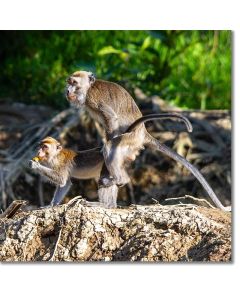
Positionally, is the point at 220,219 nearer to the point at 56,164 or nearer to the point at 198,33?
the point at 56,164

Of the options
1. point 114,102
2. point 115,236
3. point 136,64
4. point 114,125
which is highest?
point 136,64

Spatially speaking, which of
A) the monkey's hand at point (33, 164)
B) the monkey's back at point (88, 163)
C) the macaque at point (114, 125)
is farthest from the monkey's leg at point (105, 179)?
the monkey's hand at point (33, 164)

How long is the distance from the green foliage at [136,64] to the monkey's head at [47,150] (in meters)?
2.70

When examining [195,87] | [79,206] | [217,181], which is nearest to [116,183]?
[79,206]

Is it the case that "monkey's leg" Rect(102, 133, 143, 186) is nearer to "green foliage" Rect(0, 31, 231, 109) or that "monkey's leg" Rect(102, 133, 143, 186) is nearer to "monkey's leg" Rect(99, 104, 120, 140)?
"monkey's leg" Rect(99, 104, 120, 140)

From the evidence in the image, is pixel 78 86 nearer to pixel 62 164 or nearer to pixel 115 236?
pixel 62 164

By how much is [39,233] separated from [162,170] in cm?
370

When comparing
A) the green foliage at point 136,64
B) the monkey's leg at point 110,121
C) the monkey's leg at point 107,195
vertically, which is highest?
the green foliage at point 136,64

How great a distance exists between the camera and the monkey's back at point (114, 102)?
8148mm

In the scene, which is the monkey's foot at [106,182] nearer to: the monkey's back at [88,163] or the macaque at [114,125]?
the macaque at [114,125]

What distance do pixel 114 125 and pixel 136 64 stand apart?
11.4ft

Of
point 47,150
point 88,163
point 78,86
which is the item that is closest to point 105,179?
point 88,163

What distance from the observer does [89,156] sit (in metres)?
8.23

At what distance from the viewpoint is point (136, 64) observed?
1148 centimetres
